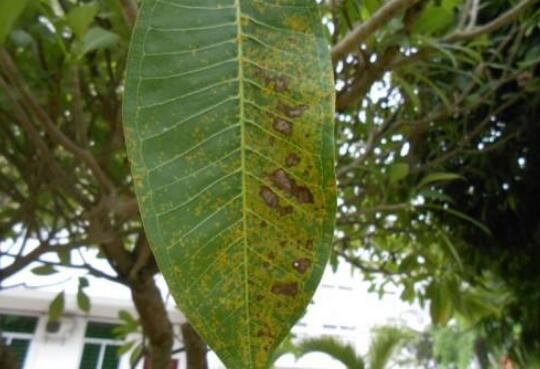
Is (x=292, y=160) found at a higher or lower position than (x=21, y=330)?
lower

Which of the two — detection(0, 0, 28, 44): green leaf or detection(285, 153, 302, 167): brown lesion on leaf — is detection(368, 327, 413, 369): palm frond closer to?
detection(0, 0, 28, 44): green leaf

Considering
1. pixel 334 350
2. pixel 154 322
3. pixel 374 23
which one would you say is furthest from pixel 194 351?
pixel 334 350

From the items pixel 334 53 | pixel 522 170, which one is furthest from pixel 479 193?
pixel 334 53

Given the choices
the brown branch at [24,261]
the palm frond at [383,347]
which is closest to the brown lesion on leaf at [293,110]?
the brown branch at [24,261]

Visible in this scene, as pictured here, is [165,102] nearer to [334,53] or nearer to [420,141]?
[334,53]

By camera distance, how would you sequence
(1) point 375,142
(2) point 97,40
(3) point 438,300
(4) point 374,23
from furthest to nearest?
(3) point 438,300 → (1) point 375,142 → (2) point 97,40 → (4) point 374,23

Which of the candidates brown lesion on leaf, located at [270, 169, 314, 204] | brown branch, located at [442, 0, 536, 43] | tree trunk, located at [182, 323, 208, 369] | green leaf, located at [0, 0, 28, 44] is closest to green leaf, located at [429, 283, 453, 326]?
tree trunk, located at [182, 323, 208, 369]

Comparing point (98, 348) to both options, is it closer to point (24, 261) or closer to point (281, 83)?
point (24, 261)
